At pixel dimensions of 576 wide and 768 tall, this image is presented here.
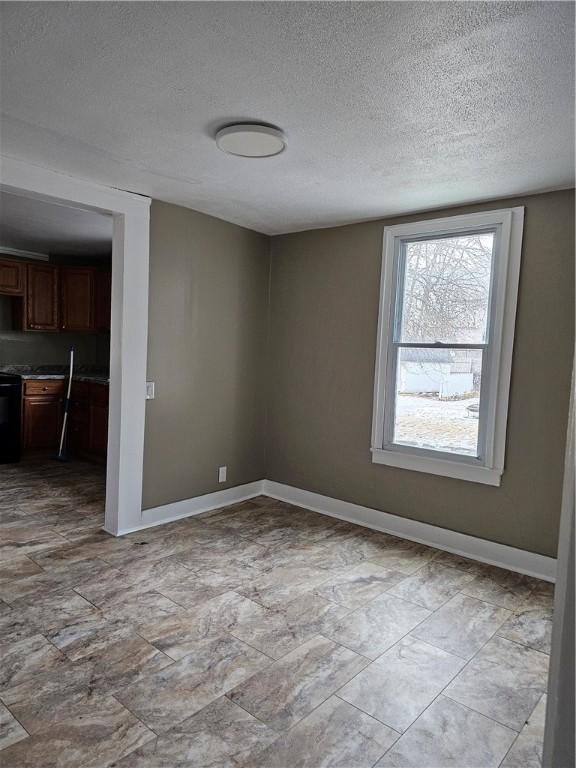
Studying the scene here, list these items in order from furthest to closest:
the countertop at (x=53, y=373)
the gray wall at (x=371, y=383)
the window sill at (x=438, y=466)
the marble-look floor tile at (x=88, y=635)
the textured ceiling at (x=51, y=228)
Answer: the countertop at (x=53, y=373) < the textured ceiling at (x=51, y=228) < the window sill at (x=438, y=466) < the gray wall at (x=371, y=383) < the marble-look floor tile at (x=88, y=635)

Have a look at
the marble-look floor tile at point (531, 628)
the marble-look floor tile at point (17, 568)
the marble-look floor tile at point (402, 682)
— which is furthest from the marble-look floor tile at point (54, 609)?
the marble-look floor tile at point (531, 628)

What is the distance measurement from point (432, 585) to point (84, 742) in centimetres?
204

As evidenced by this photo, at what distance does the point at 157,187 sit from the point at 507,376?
2610 millimetres

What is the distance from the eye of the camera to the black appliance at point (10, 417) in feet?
18.3

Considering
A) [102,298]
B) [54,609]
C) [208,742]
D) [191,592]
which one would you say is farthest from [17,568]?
[102,298]

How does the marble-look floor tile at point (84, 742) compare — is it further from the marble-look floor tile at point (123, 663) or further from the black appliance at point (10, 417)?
the black appliance at point (10, 417)

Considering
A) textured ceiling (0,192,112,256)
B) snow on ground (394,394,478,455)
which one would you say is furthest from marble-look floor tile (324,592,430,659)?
textured ceiling (0,192,112,256)

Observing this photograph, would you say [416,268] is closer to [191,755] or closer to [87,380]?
[191,755]

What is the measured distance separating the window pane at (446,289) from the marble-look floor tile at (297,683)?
2209mm

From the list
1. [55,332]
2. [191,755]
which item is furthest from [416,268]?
[55,332]

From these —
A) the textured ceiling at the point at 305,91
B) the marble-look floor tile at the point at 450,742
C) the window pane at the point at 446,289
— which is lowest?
the marble-look floor tile at the point at 450,742

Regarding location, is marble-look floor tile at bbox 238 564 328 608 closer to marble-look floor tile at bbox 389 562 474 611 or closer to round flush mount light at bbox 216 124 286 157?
marble-look floor tile at bbox 389 562 474 611

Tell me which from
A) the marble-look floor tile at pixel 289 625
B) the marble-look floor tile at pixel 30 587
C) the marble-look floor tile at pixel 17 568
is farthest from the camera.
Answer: the marble-look floor tile at pixel 17 568

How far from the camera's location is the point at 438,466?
3691 millimetres
